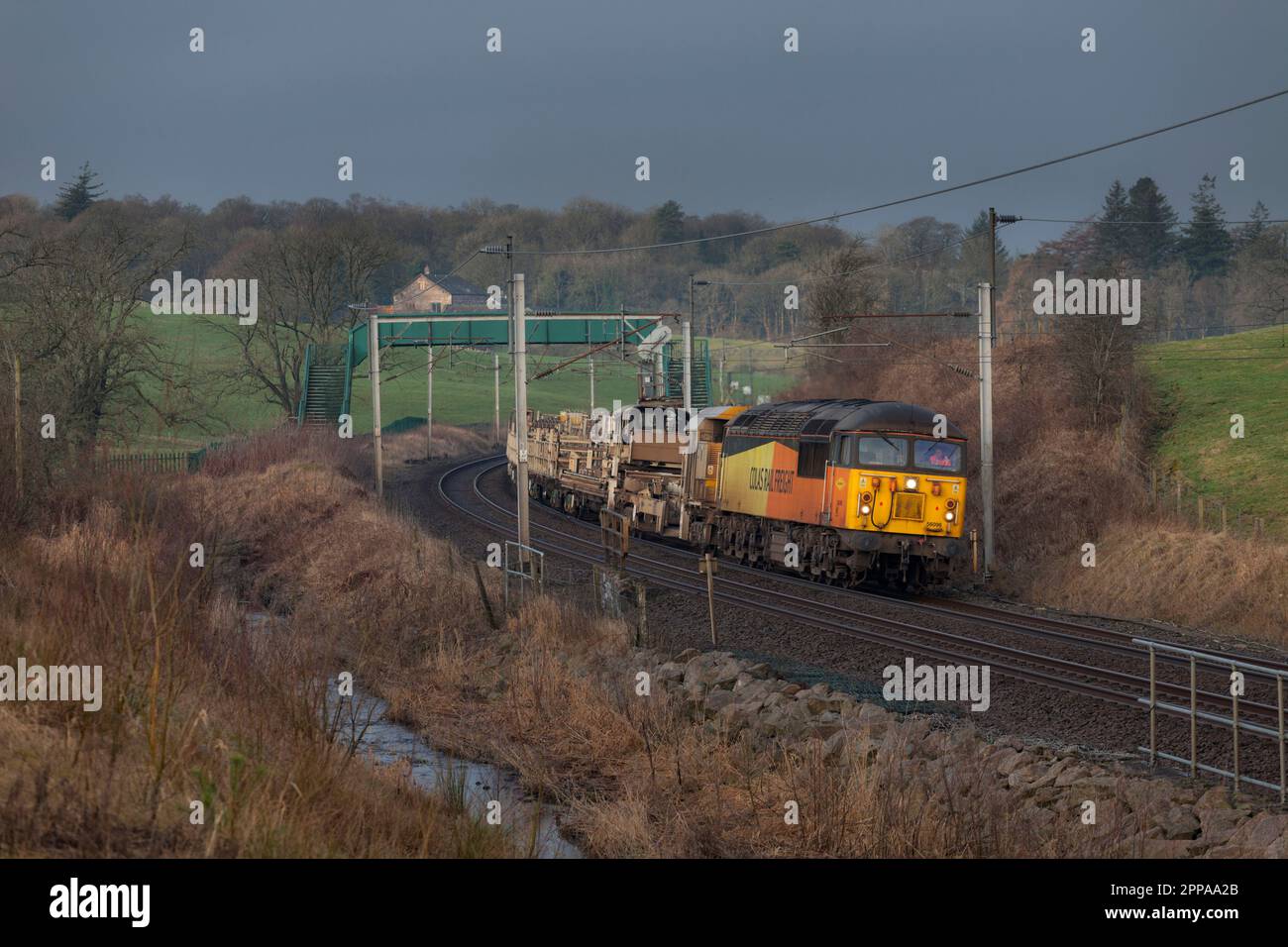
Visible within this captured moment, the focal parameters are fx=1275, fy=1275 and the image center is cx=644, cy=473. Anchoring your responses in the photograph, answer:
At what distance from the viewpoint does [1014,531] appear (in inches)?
1213

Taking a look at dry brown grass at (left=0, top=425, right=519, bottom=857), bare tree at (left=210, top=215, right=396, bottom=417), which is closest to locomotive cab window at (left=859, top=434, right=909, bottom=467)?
dry brown grass at (left=0, top=425, right=519, bottom=857)

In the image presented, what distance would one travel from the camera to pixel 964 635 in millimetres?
20578

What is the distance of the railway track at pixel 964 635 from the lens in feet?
53.1

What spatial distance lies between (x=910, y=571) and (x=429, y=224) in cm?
12894

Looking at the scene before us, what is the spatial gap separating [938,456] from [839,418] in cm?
214

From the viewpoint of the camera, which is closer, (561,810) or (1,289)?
(561,810)

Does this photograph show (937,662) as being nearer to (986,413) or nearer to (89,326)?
(986,413)

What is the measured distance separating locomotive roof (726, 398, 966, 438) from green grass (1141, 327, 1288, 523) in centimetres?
890

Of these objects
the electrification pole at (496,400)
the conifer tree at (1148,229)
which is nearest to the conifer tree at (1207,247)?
the conifer tree at (1148,229)

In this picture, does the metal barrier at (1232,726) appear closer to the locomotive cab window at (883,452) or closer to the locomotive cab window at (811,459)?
the locomotive cab window at (883,452)

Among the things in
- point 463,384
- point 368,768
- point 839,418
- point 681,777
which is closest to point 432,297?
point 463,384

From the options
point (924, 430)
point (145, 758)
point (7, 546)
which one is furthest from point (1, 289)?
point (145, 758)
